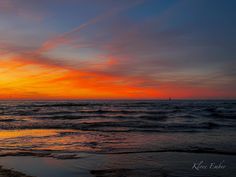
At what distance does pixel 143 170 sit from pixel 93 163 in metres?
1.74

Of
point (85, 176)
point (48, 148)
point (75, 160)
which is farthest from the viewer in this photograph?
point (48, 148)

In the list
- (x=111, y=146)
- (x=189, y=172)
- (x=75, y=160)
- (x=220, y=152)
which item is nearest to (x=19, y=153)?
(x=75, y=160)

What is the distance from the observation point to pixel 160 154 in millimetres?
9656

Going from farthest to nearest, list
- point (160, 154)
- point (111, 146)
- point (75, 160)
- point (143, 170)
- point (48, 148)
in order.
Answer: point (111, 146) < point (48, 148) < point (160, 154) < point (75, 160) < point (143, 170)

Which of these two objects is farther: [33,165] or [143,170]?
[33,165]

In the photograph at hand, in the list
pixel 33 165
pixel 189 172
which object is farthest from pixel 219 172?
pixel 33 165

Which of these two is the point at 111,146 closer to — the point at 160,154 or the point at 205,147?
the point at 160,154

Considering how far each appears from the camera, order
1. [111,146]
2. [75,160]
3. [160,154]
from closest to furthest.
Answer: [75,160] → [160,154] → [111,146]

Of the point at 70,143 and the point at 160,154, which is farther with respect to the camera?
the point at 70,143

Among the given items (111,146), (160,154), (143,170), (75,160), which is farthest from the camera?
(111,146)

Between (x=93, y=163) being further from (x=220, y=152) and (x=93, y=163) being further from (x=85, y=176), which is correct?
(x=220, y=152)

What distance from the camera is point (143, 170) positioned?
741 cm

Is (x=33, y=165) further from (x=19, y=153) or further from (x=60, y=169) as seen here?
(x=19, y=153)

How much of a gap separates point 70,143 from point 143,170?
18.6 ft
